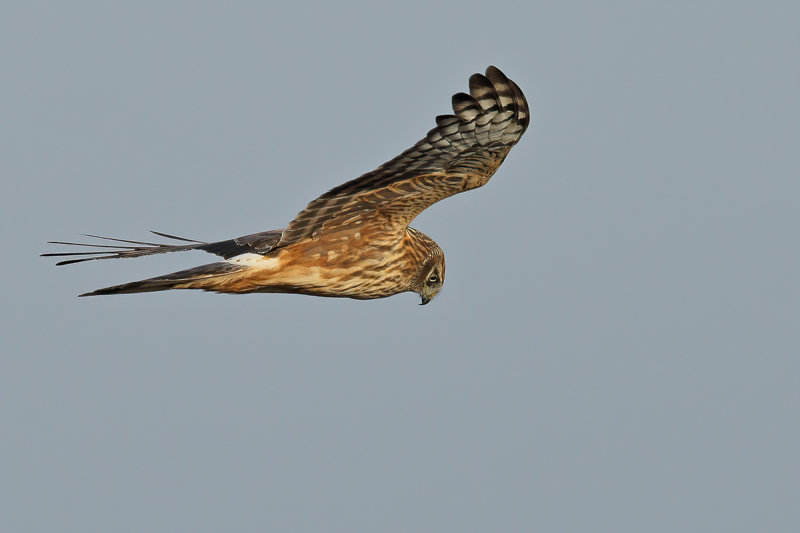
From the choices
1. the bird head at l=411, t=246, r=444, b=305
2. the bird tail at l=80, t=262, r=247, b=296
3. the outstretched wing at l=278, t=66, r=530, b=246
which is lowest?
the bird head at l=411, t=246, r=444, b=305

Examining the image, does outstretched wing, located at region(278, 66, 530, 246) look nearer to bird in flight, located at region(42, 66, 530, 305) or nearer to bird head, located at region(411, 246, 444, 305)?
bird in flight, located at region(42, 66, 530, 305)

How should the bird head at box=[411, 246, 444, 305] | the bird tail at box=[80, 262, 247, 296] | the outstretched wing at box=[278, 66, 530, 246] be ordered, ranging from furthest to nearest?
the bird head at box=[411, 246, 444, 305] < the bird tail at box=[80, 262, 247, 296] < the outstretched wing at box=[278, 66, 530, 246]

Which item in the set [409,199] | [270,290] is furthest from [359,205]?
[270,290]

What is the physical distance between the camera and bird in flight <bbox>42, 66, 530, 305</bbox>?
7883mm

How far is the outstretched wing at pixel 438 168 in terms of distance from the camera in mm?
7750

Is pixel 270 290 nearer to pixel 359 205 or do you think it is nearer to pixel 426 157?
pixel 359 205

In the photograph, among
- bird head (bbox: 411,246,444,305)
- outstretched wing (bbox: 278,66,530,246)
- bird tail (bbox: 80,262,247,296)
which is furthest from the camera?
bird head (bbox: 411,246,444,305)

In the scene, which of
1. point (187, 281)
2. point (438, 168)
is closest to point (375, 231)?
point (438, 168)

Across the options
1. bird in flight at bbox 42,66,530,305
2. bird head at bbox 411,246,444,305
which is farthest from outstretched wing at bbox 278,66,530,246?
bird head at bbox 411,246,444,305

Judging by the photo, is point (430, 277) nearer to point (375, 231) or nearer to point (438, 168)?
point (375, 231)

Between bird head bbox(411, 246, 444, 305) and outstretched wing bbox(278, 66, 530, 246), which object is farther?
bird head bbox(411, 246, 444, 305)

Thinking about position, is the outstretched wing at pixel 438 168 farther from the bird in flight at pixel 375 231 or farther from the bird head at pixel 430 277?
the bird head at pixel 430 277

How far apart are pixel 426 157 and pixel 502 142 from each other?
56cm

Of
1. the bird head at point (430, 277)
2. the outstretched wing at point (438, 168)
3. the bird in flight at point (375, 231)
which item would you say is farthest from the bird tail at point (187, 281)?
the bird head at point (430, 277)
